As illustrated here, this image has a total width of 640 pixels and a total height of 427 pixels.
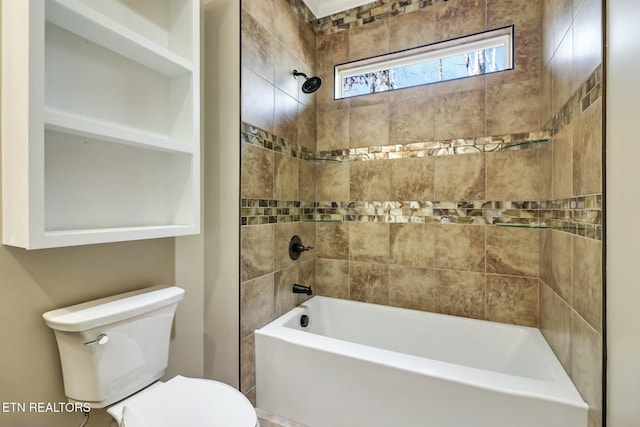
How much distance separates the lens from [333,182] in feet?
7.54

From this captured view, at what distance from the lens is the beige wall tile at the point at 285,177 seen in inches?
73.2

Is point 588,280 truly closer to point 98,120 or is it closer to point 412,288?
point 412,288

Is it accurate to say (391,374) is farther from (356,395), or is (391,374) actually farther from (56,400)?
(56,400)

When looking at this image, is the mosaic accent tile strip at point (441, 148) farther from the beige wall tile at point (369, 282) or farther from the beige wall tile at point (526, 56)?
the beige wall tile at point (369, 282)

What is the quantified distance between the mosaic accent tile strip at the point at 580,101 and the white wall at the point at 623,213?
65mm

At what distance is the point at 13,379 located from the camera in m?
0.93

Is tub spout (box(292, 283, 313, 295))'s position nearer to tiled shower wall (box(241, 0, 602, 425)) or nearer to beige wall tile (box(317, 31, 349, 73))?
tiled shower wall (box(241, 0, 602, 425))

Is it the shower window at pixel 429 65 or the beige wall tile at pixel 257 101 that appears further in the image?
the shower window at pixel 429 65

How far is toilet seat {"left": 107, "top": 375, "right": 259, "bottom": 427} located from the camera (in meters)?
0.96

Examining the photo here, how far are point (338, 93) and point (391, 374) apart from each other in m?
2.02

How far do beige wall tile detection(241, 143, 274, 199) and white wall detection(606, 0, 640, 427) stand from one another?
4.88 ft

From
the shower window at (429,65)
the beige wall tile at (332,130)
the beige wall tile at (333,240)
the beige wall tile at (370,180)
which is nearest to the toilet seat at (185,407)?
the beige wall tile at (333,240)

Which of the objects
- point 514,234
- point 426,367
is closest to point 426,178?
point 514,234

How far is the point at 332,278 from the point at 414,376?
1.11 metres
